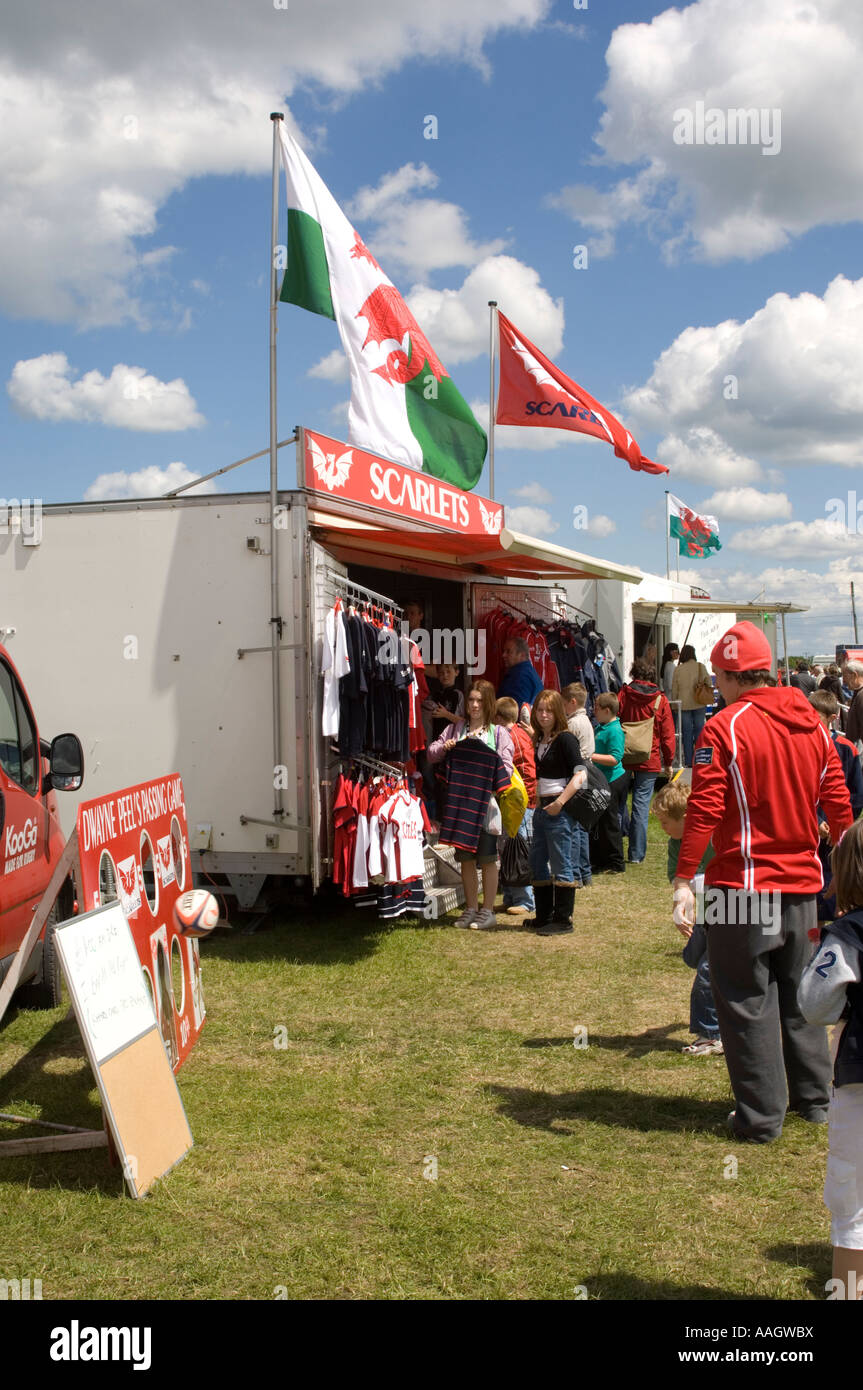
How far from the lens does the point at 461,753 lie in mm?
7844

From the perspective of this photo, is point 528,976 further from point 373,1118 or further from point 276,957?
point 373,1118

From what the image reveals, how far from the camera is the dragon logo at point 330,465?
23.4 feet

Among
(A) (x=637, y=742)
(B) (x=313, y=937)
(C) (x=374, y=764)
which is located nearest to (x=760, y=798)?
(C) (x=374, y=764)

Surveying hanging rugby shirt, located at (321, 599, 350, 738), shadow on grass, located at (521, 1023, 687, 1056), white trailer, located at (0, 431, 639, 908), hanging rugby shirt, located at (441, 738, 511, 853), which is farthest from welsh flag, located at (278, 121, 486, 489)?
shadow on grass, located at (521, 1023, 687, 1056)

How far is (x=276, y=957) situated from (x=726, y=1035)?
11.8 feet

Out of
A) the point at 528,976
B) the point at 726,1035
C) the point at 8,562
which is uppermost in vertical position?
the point at 8,562

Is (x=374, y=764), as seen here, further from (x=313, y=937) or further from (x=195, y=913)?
(x=195, y=913)

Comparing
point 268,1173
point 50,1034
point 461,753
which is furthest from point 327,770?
point 268,1173

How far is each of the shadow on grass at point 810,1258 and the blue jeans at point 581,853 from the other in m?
4.25

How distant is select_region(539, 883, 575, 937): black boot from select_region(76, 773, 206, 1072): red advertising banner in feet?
9.63

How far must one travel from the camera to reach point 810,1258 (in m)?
3.32
